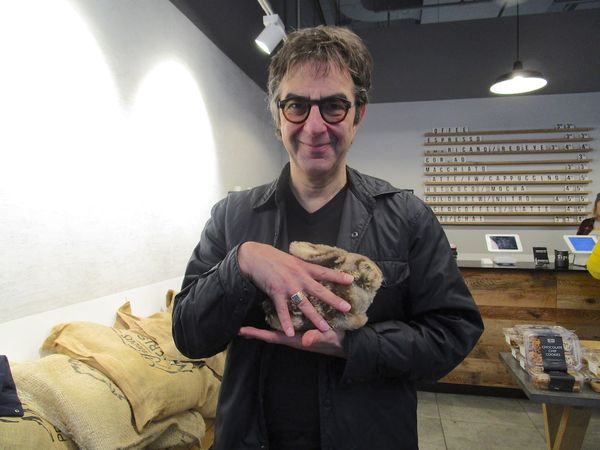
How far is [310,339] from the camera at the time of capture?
0.69 meters

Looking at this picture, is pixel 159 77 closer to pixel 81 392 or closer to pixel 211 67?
pixel 211 67

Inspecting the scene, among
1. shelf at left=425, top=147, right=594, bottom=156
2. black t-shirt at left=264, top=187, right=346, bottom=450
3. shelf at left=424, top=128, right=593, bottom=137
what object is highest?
shelf at left=424, top=128, right=593, bottom=137

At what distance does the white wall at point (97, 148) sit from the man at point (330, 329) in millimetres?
1102

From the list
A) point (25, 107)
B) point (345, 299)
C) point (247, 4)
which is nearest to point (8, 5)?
point (25, 107)

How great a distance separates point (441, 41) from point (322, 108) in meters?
3.79

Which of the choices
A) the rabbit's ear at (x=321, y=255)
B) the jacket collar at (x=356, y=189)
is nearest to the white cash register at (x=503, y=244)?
the jacket collar at (x=356, y=189)

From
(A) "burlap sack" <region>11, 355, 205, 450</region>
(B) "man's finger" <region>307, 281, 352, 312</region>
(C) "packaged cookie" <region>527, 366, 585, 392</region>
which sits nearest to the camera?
(B) "man's finger" <region>307, 281, 352, 312</region>

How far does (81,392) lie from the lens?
129 centimetres

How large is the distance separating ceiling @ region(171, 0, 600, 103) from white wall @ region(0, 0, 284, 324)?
1.50 feet

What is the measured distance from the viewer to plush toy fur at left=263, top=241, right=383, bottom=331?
27.8 inches

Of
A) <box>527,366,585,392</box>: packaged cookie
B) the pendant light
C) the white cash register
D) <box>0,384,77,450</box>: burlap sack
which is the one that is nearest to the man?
<box>0,384,77,450</box>: burlap sack

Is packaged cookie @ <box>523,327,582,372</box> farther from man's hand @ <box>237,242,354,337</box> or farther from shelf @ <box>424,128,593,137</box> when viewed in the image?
shelf @ <box>424,128,593,137</box>

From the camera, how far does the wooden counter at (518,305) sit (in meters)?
2.98

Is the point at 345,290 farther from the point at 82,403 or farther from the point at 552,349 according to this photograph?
the point at 552,349
